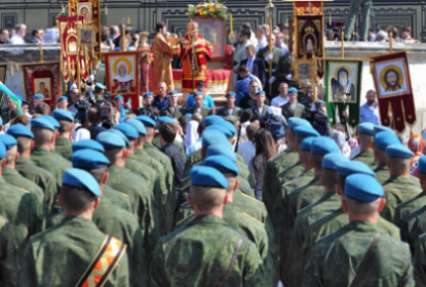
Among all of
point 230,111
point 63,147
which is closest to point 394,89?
point 230,111

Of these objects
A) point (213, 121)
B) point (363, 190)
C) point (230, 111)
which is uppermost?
point (363, 190)

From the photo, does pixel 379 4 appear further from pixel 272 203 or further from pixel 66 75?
pixel 272 203

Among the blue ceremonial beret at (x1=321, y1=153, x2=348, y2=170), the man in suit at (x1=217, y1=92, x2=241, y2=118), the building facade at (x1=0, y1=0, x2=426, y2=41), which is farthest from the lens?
the building facade at (x1=0, y1=0, x2=426, y2=41)

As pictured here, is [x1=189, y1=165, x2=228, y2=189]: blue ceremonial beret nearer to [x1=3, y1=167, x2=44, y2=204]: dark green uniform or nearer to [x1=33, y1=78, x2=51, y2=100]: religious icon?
[x1=3, y1=167, x2=44, y2=204]: dark green uniform

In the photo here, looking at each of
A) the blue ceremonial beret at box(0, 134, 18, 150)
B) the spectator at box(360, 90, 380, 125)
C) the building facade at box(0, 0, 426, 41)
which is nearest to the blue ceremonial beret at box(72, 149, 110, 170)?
the blue ceremonial beret at box(0, 134, 18, 150)

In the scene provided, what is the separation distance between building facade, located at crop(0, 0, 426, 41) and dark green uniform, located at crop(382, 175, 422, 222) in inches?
1096

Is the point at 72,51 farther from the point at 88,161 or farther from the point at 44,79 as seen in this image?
the point at 88,161

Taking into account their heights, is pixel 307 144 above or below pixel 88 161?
below

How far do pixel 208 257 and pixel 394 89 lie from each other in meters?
10.6

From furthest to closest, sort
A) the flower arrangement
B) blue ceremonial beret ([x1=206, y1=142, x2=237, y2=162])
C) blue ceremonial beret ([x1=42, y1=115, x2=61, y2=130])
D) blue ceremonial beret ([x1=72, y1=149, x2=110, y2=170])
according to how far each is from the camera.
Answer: the flower arrangement < blue ceremonial beret ([x1=42, y1=115, x2=61, y2=130]) < blue ceremonial beret ([x1=206, y1=142, x2=237, y2=162]) < blue ceremonial beret ([x1=72, y1=149, x2=110, y2=170])

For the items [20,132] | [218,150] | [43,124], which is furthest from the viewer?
[43,124]

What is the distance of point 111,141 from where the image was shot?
36.4 ft

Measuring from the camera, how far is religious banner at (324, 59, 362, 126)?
764 inches

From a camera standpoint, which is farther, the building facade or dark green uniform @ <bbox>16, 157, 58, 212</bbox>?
the building facade
